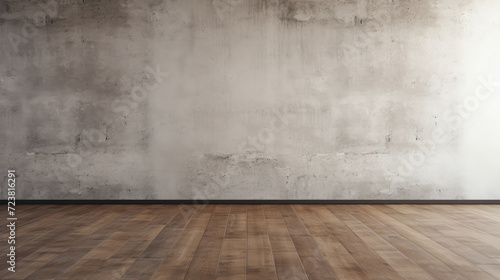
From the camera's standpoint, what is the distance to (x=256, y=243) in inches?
150

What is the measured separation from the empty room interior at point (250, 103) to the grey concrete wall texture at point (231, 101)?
2 centimetres

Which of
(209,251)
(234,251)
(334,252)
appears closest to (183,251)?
(209,251)

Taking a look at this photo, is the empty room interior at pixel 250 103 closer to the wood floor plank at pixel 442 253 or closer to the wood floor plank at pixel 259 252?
the wood floor plank at pixel 259 252

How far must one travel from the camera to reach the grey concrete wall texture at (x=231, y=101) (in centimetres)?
613

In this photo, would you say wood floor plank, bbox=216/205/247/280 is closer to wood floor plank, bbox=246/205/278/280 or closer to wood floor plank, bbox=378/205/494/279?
wood floor plank, bbox=246/205/278/280

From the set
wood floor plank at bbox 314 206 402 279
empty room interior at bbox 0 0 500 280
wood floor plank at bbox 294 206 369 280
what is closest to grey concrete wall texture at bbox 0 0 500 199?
empty room interior at bbox 0 0 500 280

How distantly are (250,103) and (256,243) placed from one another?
279 cm

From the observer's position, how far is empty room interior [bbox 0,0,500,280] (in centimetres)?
613

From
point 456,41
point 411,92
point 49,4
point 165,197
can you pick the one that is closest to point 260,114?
point 165,197

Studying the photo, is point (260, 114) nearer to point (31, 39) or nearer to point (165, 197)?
point (165, 197)

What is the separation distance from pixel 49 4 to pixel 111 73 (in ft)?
4.57

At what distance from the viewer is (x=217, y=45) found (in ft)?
20.1

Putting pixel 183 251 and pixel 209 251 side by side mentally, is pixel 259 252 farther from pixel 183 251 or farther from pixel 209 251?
pixel 183 251

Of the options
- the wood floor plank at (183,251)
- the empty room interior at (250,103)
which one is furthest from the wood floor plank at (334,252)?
the empty room interior at (250,103)
